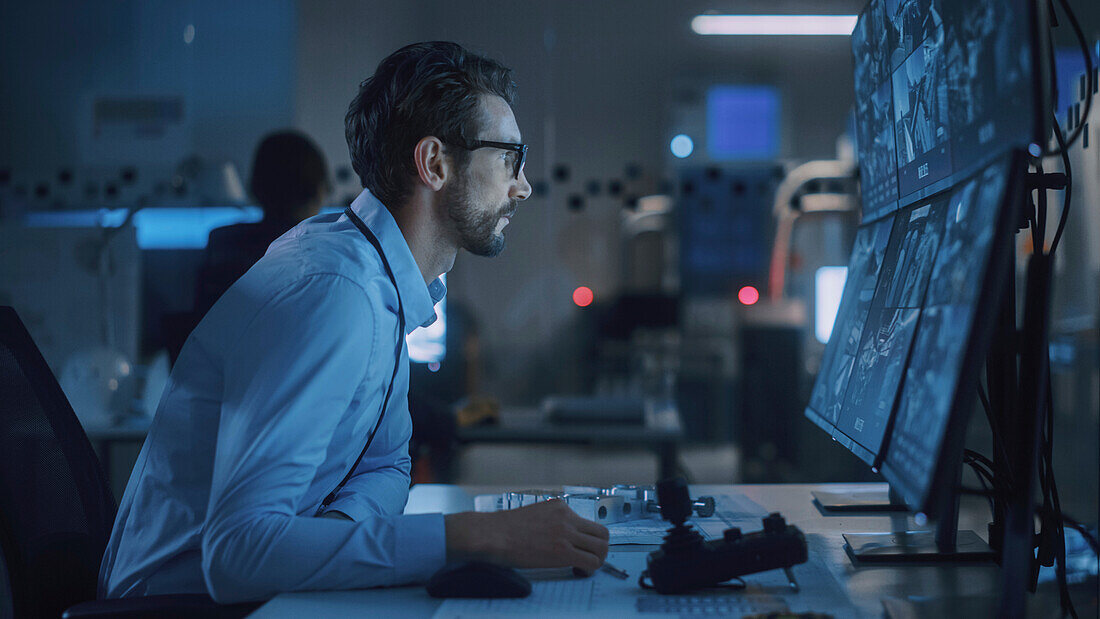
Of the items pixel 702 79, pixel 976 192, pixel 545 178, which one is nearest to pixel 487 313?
pixel 545 178

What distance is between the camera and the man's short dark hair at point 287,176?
2.66 meters

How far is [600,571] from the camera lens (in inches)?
37.0

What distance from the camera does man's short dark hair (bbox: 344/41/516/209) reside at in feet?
4.04

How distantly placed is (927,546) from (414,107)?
89 centimetres

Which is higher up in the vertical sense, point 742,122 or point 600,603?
point 742,122

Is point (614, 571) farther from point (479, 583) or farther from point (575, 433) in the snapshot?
point (575, 433)

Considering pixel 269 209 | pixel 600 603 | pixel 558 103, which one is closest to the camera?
pixel 600 603

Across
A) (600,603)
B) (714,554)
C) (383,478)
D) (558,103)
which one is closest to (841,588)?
(714,554)

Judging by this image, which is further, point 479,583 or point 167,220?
point 167,220

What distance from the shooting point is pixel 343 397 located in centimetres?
93

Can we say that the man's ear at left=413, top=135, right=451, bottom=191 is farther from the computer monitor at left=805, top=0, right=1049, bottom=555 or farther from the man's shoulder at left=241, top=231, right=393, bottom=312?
the computer monitor at left=805, top=0, right=1049, bottom=555

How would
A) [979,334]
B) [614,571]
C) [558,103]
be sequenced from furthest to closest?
[558,103]
[614,571]
[979,334]

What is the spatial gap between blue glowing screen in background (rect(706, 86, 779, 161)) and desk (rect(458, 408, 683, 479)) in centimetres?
181

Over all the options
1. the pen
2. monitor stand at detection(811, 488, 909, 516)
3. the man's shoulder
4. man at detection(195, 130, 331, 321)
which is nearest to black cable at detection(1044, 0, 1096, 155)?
monitor stand at detection(811, 488, 909, 516)
